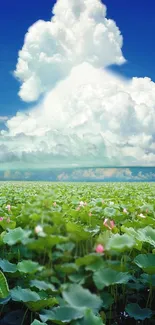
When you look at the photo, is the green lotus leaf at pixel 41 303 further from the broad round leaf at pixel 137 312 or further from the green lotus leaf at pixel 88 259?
the green lotus leaf at pixel 88 259

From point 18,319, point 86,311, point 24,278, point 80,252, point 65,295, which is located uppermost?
point 80,252

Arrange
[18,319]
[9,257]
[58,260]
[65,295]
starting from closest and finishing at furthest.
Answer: [65,295] → [58,260] → [18,319] → [9,257]

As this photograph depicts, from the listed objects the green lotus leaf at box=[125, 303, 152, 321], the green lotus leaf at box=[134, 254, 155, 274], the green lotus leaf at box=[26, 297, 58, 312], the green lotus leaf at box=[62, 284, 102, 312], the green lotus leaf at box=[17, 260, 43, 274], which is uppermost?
the green lotus leaf at box=[62, 284, 102, 312]

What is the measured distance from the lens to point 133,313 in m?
1.98

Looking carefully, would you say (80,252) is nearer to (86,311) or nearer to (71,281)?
(71,281)

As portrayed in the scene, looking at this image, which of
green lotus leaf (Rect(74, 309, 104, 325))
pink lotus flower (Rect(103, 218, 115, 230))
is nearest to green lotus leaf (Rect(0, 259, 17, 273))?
pink lotus flower (Rect(103, 218, 115, 230))

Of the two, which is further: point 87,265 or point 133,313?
point 133,313

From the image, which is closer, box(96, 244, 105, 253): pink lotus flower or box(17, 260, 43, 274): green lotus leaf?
box(96, 244, 105, 253): pink lotus flower

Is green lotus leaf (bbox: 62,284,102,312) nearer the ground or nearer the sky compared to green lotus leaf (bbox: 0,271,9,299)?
nearer the sky

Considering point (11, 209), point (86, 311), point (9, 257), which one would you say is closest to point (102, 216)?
point (11, 209)

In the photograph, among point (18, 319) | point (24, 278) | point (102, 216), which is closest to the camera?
point (18, 319)

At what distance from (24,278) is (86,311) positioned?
1.00 meters

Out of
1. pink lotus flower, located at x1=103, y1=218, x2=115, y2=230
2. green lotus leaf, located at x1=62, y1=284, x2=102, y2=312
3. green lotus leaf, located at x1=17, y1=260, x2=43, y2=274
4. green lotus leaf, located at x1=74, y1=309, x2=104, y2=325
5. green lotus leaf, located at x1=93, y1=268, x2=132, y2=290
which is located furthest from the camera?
pink lotus flower, located at x1=103, y1=218, x2=115, y2=230

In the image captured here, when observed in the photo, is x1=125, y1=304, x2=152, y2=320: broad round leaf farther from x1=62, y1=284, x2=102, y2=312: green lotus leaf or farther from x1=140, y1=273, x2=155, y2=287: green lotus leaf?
x1=62, y1=284, x2=102, y2=312: green lotus leaf
